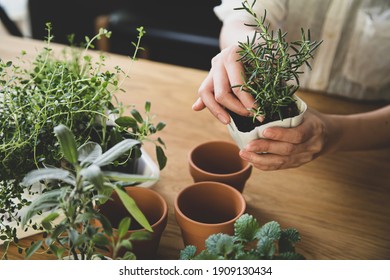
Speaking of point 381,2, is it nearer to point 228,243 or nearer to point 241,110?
point 241,110

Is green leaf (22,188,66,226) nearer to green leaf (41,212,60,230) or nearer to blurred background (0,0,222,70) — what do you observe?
green leaf (41,212,60,230)

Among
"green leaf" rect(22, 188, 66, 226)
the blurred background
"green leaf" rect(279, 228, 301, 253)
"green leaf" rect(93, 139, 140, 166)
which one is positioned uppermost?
"green leaf" rect(93, 139, 140, 166)

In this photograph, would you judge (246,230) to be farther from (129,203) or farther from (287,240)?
(129,203)

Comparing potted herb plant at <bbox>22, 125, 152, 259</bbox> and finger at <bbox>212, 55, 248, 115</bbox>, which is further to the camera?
finger at <bbox>212, 55, 248, 115</bbox>

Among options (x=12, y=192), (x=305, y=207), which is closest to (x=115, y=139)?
(x=12, y=192)

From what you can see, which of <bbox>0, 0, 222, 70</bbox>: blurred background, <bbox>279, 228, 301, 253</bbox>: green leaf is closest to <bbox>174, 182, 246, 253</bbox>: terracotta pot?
Result: <bbox>279, 228, 301, 253</bbox>: green leaf

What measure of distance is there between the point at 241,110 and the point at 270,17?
59 centimetres

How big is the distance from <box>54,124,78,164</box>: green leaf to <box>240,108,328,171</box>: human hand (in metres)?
0.37

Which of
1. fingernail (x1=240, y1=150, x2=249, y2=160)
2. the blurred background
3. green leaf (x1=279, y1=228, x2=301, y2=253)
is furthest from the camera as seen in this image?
the blurred background

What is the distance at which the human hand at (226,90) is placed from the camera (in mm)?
851

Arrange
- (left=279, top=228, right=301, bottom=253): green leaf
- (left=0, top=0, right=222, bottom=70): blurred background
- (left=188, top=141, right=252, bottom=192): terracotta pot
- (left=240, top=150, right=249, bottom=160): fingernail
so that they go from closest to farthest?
(left=279, top=228, right=301, bottom=253): green leaf → (left=240, top=150, right=249, bottom=160): fingernail → (left=188, top=141, right=252, bottom=192): terracotta pot → (left=0, top=0, right=222, bottom=70): blurred background

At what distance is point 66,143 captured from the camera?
24.0 inches

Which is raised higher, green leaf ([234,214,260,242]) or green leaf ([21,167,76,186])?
green leaf ([21,167,76,186])

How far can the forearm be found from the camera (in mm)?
1080
